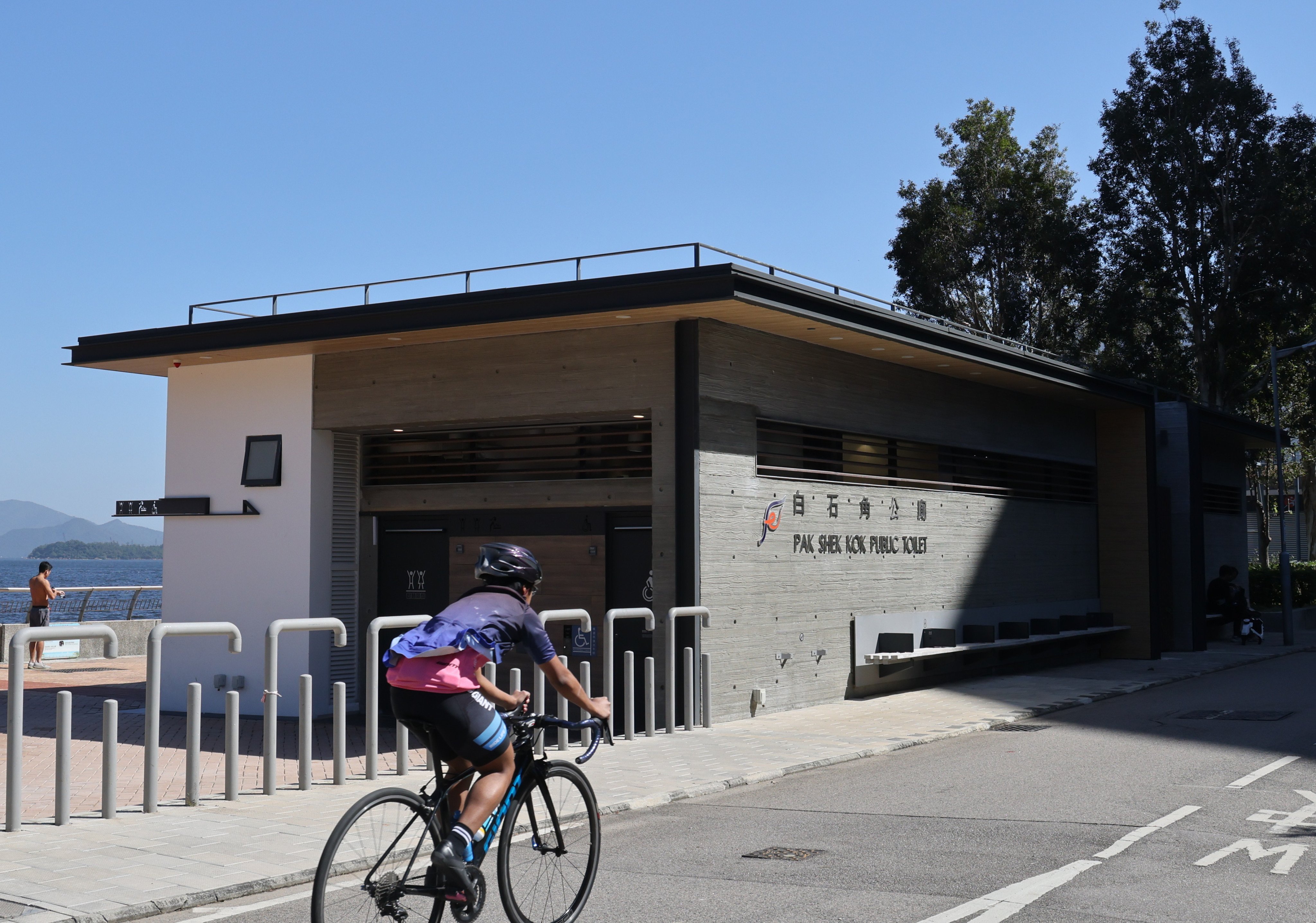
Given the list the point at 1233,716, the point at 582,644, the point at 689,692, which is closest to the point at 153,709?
the point at 689,692

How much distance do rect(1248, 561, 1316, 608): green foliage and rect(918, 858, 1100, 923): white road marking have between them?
1188 inches

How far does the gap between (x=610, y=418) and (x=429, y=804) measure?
10296 mm

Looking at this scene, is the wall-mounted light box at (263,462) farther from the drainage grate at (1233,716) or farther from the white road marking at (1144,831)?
the white road marking at (1144,831)

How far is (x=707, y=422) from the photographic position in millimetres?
14648

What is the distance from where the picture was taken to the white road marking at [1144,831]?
7609mm

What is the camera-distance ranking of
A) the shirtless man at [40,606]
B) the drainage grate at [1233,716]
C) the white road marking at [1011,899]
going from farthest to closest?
1. the shirtless man at [40,606]
2. the drainage grate at [1233,716]
3. the white road marking at [1011,899]

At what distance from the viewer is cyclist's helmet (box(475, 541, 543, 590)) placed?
5.81 meters

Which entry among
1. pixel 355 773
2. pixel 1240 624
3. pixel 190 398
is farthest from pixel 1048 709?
pixel 1240 624

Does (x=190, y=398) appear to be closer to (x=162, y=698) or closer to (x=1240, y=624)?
(x=162, y=698)

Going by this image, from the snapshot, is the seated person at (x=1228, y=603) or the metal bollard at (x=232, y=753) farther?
the seated person at (x=1228, y=603)

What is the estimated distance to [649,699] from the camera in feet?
42.9

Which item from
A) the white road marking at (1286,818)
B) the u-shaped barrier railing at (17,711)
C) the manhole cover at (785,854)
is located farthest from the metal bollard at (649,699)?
the white road marking at (1286,818)

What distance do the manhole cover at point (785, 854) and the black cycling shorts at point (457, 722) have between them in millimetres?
2623

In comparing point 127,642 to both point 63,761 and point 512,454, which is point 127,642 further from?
point 63,761
